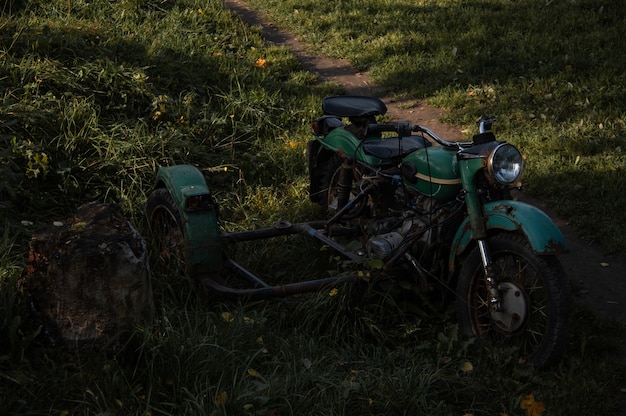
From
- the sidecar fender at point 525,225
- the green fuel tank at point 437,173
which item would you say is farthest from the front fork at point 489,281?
the green fuel tank at point 437,173

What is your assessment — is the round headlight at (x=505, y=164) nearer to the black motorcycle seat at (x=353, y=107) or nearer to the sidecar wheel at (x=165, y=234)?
the black motorcycle seat at (x=353, y=107)

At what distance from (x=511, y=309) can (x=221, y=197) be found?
3243 millimetres

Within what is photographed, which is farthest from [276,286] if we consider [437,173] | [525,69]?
[525,69]

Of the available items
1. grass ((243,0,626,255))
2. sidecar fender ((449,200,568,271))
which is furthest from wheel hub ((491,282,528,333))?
grass ((243,0,626,255))

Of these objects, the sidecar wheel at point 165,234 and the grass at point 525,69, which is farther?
the grass at point 525,69

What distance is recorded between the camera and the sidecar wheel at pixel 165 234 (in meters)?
5.30

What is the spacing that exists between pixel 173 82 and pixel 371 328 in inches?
184

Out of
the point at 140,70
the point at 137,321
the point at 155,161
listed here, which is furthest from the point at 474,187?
the point at 140,70

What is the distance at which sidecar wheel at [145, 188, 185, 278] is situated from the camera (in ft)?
17.4

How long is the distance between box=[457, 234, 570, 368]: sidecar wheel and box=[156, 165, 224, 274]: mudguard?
1.57 meters

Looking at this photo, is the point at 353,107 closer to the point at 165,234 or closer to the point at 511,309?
the point at 165,234

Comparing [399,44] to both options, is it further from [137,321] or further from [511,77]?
[137,321]

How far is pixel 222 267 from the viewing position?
5215 millimetres

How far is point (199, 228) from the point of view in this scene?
5156 millimetres
